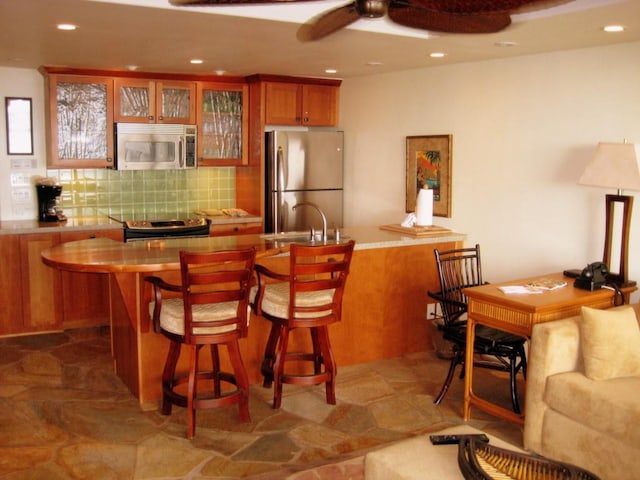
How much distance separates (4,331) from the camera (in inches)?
225

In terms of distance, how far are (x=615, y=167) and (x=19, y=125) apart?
192 inches

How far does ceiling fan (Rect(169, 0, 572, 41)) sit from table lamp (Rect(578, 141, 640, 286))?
184 centimetres

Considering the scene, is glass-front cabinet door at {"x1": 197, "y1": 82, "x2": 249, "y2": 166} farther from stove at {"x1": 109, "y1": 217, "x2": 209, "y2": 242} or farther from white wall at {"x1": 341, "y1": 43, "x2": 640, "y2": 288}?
white wall at {"x1": 341, "y1": 43, "x2": 640, "y2": 288}

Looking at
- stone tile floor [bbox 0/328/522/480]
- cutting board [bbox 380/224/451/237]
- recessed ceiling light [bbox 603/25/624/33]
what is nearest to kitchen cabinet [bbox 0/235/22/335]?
stone tile floor [bbox 0/328/522/480]

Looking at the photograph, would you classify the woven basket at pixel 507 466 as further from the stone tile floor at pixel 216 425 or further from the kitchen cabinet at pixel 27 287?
the kitchen cabinet at pixel 27 287

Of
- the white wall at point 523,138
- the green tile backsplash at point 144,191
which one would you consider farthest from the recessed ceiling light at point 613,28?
the green tile backsplash at point 144,191

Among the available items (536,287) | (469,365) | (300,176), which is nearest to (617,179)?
(536,287)

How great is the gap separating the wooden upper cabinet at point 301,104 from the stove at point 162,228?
3.95 ft

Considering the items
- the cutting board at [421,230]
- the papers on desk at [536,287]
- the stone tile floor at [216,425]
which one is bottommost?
the stone tile floor at [216,425]

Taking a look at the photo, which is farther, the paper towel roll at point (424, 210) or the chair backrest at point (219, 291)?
the paper towel roll at point (424, 210)

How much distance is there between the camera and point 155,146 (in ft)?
20.8

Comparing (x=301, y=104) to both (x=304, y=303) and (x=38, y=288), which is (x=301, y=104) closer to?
(x=38, y=288)

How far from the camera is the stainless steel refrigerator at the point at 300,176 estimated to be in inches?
255

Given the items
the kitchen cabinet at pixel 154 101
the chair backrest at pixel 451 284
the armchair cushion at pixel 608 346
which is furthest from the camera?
the kitchen cabinet at pixel 154 101
